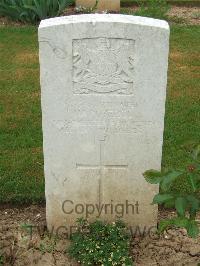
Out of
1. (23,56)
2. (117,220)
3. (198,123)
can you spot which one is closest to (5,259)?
(117,220)

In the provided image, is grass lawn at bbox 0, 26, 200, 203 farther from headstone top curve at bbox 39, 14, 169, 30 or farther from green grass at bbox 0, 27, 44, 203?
headstone top curve at bbox 39, 14, 169, 30

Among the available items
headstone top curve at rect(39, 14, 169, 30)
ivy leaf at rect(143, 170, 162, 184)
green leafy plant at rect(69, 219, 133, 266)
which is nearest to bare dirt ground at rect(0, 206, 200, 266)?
green leafy plant at rect(69, 219, 133, 266)

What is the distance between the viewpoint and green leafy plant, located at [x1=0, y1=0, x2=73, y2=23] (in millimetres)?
8219

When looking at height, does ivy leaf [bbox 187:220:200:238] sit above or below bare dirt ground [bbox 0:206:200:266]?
above

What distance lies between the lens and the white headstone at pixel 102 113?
3117 millimetres

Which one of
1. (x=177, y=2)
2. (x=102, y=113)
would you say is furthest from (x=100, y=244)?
(x=177, y=2)

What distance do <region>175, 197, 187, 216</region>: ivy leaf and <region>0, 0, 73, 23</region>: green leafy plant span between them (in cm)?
598

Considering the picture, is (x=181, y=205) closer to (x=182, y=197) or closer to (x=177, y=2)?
(x=182, y=197)

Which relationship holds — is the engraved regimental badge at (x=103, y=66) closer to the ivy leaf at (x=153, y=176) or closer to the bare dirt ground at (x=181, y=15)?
the ivy leaf at (x=153, y=176)

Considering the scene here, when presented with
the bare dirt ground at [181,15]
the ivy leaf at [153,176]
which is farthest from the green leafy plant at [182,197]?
the bare dirt ground at [181,15]

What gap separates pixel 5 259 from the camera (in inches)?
140

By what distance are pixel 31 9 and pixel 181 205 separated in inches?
248

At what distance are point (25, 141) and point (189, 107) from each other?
189cm

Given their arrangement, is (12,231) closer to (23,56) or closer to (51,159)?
(51,159)
